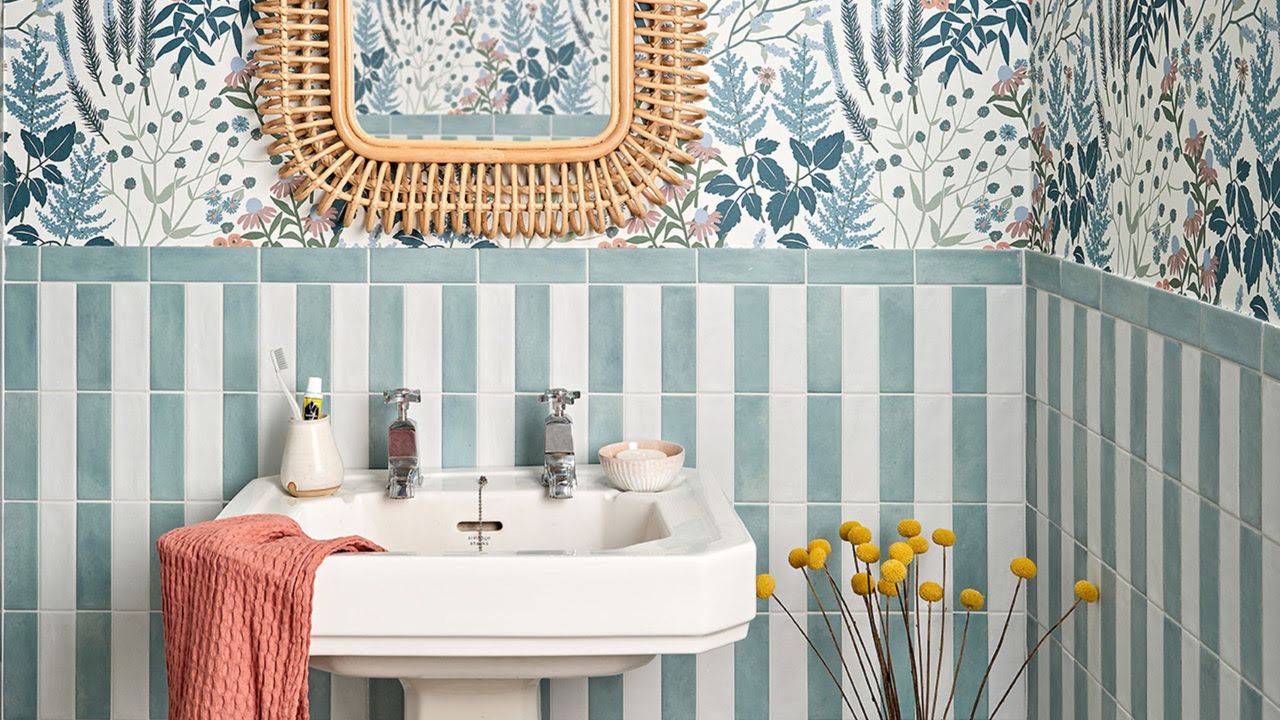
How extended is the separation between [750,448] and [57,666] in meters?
1.21

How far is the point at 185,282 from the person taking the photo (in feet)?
7.72

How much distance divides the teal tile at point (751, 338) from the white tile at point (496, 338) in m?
0.37

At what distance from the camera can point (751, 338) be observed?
2.39 metres

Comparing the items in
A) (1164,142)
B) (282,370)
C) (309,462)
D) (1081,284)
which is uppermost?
(1164,142)

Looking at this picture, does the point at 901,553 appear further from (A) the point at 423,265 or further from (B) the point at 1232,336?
(A) the point at 423,265

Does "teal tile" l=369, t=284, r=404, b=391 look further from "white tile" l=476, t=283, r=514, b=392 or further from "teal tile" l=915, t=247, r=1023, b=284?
"teal tile" l=915, t=247, r=1023, b=284

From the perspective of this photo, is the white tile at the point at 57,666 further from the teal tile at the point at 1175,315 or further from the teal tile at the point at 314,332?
the teal tile at the point at 1175,315

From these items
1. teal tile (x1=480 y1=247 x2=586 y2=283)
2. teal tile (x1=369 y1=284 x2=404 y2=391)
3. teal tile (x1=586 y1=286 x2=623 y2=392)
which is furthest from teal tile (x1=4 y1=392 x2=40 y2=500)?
teal tile (x1=586 y1=286 x2=623 y2=392)

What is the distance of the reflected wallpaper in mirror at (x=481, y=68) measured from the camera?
2307 mm

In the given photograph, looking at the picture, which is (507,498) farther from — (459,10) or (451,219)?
(459,10)

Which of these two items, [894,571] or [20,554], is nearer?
[894,571]

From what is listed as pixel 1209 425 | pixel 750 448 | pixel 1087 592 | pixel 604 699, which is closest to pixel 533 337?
pixel 750 448

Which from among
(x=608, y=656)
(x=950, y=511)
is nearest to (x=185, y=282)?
(x=608, y=656)

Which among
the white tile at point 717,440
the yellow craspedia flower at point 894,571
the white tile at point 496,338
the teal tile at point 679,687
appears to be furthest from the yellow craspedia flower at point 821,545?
the white tile at point 496,338
